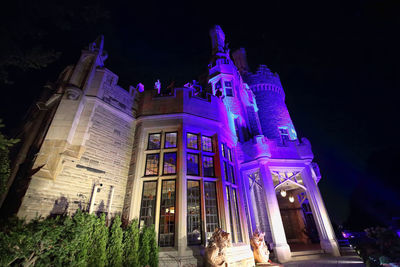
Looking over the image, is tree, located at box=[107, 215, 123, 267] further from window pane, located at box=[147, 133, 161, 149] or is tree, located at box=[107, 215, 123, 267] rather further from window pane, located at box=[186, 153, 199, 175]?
window pane, located at box=[147, 133, 161, 149]

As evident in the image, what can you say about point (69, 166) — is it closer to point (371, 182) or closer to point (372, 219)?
point (371, 182)

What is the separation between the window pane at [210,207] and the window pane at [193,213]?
437mm

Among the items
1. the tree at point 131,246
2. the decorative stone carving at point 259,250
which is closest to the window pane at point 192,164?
the tree at point 131,246

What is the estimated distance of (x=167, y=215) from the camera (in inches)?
256

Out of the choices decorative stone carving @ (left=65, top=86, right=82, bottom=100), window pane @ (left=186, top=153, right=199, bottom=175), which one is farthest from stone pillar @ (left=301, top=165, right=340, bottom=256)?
decorative stone carving @ (left=65, top=86, right=82, bottom=100)

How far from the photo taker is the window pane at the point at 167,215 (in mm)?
6098

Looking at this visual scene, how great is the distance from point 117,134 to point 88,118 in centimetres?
128

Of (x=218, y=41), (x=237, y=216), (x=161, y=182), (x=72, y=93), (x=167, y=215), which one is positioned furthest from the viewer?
(x=218, y=41)

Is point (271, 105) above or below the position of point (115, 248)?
above

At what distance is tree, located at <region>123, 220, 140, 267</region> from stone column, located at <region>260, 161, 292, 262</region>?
7.72 m

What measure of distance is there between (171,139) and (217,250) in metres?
4.86

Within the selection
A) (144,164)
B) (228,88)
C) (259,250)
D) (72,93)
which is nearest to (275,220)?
(259,250)

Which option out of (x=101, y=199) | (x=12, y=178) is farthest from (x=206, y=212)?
(x=12, y=178)

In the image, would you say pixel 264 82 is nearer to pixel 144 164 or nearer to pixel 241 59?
pixel 241 59
